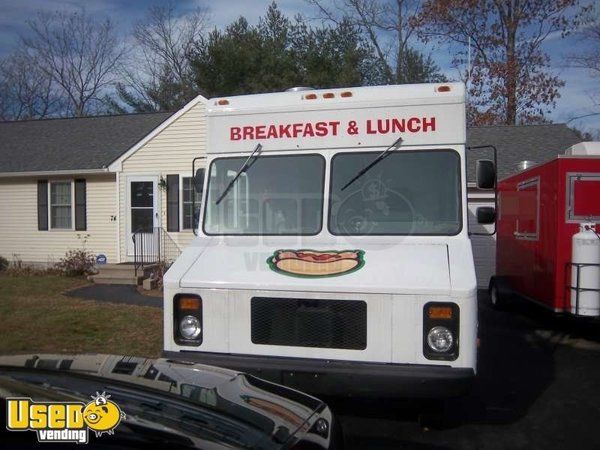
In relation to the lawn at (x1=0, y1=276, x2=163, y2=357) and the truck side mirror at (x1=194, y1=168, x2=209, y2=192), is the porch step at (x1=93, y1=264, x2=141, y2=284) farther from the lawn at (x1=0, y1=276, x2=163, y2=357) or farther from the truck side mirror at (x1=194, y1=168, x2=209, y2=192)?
the truck side mirror at (x1=194, y1=168, x2=209, y2=192)

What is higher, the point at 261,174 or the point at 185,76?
the point at 185,76

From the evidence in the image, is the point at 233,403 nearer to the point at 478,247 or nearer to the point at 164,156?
the point at 478,247

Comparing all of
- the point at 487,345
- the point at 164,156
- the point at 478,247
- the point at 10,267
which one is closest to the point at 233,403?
the point at 487,345

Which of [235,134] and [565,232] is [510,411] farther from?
[235,134]

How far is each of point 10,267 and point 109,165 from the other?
452cm

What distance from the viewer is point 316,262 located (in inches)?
197

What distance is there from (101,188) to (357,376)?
45.2 ft

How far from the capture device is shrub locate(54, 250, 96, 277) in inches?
631

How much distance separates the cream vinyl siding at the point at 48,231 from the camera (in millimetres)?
16734

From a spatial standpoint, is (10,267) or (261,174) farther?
(10,267)

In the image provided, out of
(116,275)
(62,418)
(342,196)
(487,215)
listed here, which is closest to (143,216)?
(116,275)

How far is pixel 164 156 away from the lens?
1602 cm

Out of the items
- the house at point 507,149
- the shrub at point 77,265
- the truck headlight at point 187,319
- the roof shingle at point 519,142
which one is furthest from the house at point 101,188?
the truck headlight at point 187,319

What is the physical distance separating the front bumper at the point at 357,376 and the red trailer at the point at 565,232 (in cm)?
459
